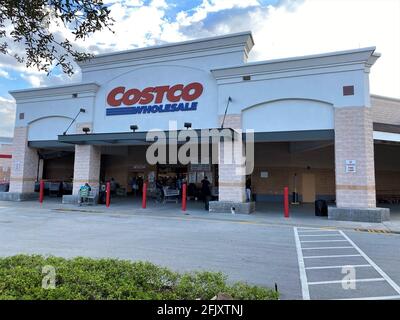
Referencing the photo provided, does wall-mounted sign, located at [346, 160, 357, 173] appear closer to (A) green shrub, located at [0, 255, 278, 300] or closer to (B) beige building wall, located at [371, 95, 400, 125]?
(B) beige building wall, located at [371, 95, 400, 125]

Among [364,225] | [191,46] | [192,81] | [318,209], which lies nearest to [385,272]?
[364,225]

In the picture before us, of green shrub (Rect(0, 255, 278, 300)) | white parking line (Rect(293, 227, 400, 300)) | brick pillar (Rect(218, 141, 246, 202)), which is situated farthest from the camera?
brick pillar (Rect(218, 141, 246, 202))

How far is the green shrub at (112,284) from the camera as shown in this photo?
3.92 meters

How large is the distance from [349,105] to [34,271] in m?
13.9

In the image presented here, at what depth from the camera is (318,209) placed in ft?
49.8

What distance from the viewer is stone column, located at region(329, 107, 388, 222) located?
13.7 meters

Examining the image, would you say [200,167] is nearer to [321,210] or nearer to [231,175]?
[231,175]

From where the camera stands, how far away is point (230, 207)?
51.4 ft

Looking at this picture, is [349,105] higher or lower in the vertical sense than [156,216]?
higher

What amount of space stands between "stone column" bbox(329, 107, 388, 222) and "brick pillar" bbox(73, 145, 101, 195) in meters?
13.6

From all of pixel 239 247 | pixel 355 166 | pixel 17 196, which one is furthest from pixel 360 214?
pixel 17 196

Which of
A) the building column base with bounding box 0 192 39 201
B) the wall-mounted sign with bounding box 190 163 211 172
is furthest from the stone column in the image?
the building column base with bounding box 0 192 39 201

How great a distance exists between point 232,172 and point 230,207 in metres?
1.74

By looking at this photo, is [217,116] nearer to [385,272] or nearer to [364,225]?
[364,225]
